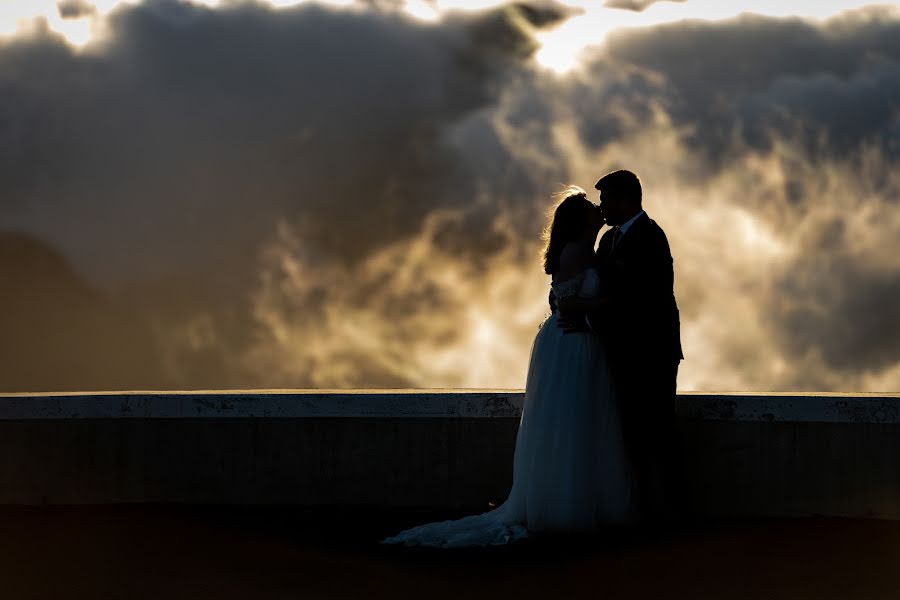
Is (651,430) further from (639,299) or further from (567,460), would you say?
(639,299)

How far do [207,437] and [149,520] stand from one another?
3.19ft

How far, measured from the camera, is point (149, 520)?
7723 millimetres

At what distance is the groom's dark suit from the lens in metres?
7.18

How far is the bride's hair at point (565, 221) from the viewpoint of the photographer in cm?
732

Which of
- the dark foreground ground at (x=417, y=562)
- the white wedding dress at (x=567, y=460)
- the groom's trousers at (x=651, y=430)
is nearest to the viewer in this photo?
the dark foreground ground at (x=417, y=562)

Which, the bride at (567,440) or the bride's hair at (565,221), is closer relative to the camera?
the bride at (567,440)

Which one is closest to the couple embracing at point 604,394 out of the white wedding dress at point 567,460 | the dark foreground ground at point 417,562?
the white wedding dress at point 567,460

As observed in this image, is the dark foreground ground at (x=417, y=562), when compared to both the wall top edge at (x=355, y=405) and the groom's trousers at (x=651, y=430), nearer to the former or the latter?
the groom's trousers at (x=651, y=430)

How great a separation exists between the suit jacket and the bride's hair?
0.98 feet

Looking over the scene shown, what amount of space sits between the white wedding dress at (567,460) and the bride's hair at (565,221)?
0.25 meters

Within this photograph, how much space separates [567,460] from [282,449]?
247 cm

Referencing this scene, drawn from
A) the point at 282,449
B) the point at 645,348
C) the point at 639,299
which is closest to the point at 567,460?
the point at 645,348

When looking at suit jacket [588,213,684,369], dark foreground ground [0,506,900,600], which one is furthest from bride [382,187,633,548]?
dark foreground ground [0,506,900,600]

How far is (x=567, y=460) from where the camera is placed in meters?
7.11
